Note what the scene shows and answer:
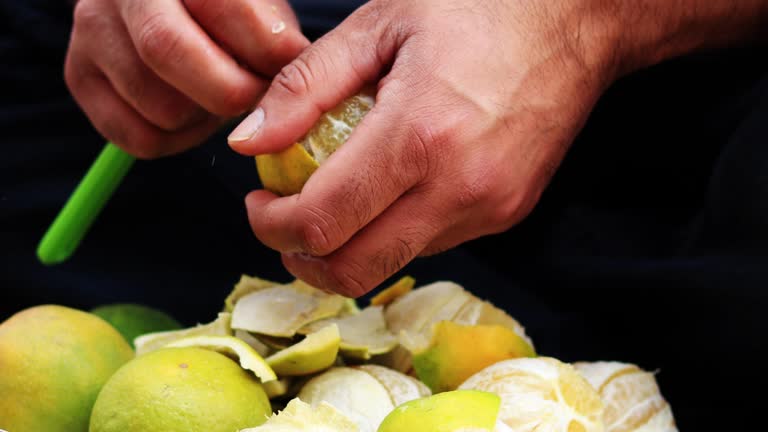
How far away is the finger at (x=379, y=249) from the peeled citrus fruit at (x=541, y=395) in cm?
12

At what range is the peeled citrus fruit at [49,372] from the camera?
2.12ft

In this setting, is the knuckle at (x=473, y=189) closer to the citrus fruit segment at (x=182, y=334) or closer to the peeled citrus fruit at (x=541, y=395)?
the peeled citrus fruit at (x=541, y=395)

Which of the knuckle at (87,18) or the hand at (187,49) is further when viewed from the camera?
the knuckle at (87,18)

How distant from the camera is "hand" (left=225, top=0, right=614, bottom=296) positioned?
0.65 m

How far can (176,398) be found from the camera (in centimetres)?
60

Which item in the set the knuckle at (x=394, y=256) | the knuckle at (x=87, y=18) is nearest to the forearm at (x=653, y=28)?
the knuckle at (x=394, y=256)

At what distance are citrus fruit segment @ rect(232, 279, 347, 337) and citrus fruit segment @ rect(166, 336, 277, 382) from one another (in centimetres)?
6

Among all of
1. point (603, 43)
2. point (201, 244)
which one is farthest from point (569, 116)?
point (201, 244)

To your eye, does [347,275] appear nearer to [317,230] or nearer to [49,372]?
[317,230]

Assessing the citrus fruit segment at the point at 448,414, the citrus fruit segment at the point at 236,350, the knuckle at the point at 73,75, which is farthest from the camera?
the knuckle at the point at 73,75

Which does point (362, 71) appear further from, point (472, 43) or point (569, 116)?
point (569, 116)

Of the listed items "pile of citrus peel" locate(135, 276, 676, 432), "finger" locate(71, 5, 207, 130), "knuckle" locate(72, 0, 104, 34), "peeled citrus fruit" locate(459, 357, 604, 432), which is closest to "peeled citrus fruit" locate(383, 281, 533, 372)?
"pile of citrus peel" locate(135, 276, 676, 432)

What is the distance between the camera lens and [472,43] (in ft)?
2.27

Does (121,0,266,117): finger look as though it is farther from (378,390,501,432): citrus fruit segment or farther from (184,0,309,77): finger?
(378,390,501,432): citrus fruit segment
